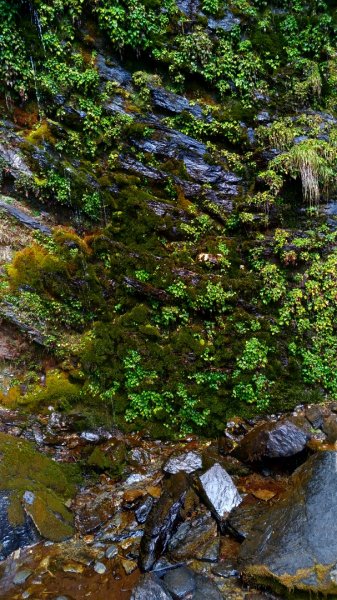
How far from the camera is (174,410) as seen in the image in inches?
267

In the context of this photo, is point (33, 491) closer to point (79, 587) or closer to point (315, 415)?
point (79, 587)

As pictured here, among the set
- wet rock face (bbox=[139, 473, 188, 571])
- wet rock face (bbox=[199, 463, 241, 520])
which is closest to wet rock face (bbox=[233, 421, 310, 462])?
wet rock face (bbox=[199, 463, 241, 520])

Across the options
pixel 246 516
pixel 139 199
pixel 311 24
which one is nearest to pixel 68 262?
pixel 139 199

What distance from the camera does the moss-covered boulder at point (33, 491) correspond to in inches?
179

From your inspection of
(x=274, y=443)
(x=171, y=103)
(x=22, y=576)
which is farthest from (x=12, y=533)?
(x=171, y=103)

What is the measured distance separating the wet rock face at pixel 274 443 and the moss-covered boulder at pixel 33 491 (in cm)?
276

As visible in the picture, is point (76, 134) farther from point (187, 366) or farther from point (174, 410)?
point (174, 410)

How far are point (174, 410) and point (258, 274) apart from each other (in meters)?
3.22

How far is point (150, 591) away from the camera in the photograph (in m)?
3.59

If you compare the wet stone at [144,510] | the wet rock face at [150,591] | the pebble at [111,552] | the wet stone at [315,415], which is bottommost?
the wet stone at [144,510]

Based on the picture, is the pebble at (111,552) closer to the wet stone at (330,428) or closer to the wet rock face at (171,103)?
the wet stone at (330,428)

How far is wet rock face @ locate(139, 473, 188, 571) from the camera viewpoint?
4270 millimetres

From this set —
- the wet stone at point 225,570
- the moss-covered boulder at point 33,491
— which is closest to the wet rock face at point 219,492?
the wet stone at point 225,570

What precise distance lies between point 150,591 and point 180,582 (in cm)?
38
